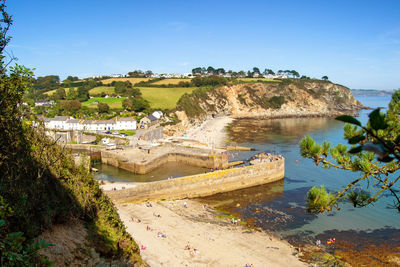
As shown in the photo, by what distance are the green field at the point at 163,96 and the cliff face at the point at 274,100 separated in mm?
4973

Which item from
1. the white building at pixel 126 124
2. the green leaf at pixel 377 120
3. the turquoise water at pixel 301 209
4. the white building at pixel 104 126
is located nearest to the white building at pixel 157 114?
the white building at pixel 126 124

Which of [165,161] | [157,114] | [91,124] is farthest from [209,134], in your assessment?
[91,124]

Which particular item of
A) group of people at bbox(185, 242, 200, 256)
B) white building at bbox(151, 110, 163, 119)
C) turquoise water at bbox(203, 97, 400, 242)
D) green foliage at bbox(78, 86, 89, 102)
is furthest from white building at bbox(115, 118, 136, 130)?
group of people at bbox(185, 242, 200, 256)

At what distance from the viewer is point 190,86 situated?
10894 cm

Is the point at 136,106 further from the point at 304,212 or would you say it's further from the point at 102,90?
the point at 304,212

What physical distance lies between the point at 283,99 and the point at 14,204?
111 m

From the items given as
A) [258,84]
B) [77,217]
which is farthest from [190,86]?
[77,217]

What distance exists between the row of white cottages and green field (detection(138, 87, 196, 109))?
2124cm

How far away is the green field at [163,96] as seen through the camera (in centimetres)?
7925

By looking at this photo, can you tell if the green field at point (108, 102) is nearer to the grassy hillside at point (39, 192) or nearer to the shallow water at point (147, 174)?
the shallow water at point (147, 174)

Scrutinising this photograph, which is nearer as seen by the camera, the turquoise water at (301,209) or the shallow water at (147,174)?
the turquoise water at (301,209)

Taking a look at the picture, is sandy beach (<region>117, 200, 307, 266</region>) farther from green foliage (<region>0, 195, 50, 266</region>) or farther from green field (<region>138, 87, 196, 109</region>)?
green field (<region>138, 87, 196, 109</region>)

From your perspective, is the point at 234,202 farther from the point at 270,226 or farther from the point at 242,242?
the point at 242,242

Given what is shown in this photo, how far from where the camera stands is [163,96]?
89.6 m
